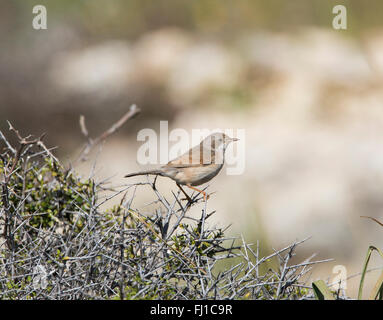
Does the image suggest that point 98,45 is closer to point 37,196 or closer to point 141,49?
point 141,49

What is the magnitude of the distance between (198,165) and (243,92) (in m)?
2.30

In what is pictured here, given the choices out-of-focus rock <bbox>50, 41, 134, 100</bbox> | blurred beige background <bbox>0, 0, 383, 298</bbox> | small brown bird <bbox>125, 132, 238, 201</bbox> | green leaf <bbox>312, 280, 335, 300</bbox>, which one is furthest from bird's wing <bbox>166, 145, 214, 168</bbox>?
out-of-focus rock <bbox>50, 41, 134, 100</bbox>

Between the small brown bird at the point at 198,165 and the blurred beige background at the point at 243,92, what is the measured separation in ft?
3.69

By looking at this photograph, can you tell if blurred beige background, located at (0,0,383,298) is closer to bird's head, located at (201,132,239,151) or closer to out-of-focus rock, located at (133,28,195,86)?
out-of-focus rock, located at (133,28,195,86)

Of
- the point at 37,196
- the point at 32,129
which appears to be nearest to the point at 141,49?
the point at 32,129

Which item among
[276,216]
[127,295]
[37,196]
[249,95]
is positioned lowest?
[276,216]

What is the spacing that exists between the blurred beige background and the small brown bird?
1124 millimetres

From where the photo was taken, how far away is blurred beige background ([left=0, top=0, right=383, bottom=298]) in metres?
3.59

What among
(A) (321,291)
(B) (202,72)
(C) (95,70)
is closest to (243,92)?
(B) (202,72)

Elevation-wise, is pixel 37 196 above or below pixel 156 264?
above

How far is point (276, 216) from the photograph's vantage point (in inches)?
139

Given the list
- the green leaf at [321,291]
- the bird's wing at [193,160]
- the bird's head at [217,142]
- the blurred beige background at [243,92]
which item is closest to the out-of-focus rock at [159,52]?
the blurred beige background at [243,92]

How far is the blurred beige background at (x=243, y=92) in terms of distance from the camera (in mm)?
3594

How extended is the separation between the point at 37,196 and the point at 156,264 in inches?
21.7
